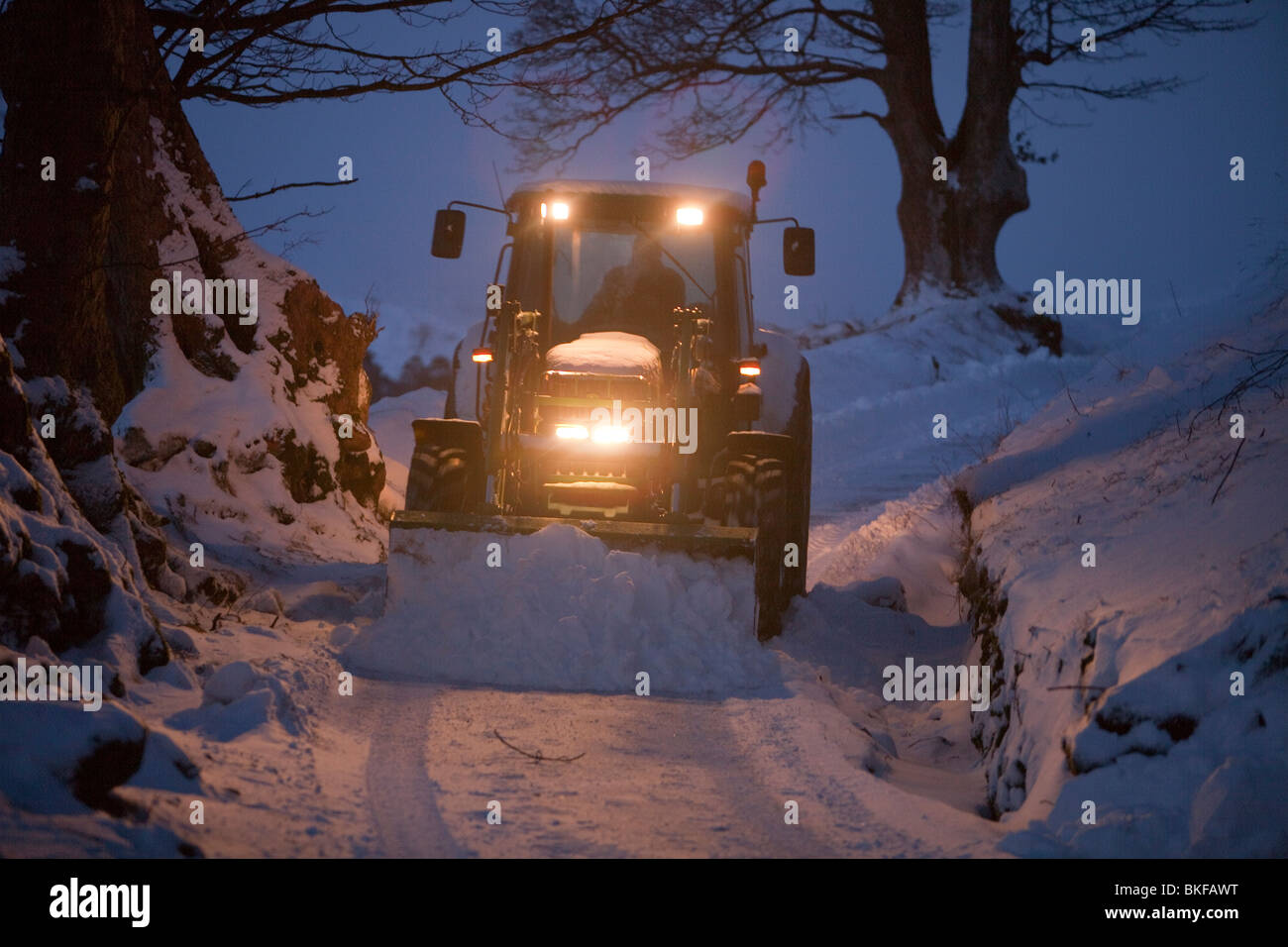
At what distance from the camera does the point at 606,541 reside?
7.04 metres

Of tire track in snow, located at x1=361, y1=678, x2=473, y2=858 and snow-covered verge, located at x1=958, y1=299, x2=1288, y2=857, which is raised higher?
snow-covered verge, located at x1=958, y1=299, x2=1288, y2=857

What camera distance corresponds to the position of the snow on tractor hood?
303 inches

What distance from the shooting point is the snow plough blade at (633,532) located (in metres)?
7.02

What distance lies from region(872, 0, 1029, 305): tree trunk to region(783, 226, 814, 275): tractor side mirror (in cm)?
1723

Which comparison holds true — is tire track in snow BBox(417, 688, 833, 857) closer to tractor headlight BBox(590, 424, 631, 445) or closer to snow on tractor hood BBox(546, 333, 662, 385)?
tractor headlight BBox(590, 424, 631, 445)

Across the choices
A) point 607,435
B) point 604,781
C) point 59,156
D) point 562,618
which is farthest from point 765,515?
point 59,156

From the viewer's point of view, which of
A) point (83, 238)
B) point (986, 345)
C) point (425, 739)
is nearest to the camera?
point (425, 739)

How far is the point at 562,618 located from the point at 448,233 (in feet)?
9.73

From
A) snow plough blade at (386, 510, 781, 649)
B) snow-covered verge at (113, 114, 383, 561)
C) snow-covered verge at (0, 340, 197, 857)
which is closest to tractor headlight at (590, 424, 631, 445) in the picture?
snow plough blade at (386, 510, 781, 649)
